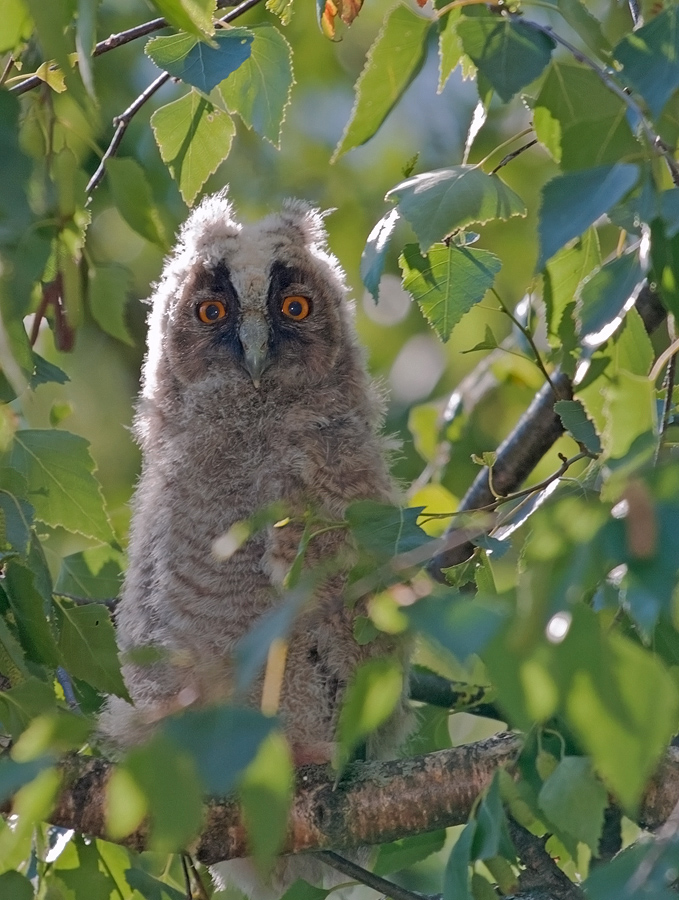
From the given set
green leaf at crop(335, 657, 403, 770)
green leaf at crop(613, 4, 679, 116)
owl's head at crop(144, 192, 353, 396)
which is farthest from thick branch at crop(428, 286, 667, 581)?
green leaf at crop(335, 657, 403, 770)

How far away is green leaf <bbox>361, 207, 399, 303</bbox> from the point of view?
1.64m

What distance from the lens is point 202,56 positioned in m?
1.60

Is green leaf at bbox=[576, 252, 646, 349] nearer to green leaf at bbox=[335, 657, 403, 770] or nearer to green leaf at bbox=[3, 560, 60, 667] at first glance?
green leaf at bbox=[335, 657, 403, 770]

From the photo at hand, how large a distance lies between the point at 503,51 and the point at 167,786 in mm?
958

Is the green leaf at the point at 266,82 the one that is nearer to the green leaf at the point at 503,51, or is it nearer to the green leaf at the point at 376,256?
the green leaf at the point at 376,256

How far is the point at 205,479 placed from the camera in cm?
261

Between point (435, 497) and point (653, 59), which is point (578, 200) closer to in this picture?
point (653, 59)

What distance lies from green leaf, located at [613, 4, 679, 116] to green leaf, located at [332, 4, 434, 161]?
0.30 meters

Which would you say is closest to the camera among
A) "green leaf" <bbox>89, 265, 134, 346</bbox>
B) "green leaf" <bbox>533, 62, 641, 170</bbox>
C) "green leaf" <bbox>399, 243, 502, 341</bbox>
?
"green leaf" <bbox>533, 62, 641, 170</bbox>

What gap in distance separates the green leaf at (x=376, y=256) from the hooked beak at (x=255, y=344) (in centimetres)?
111

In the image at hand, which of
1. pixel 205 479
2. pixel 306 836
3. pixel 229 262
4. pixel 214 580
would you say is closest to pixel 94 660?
pixel 306 836

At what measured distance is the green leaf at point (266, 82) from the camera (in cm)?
179

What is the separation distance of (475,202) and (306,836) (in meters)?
1.05

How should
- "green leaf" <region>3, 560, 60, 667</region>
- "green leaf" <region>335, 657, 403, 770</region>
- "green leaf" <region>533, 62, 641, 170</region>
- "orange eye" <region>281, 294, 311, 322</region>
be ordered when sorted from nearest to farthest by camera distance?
1. "green leaf" <region>335, 657, 403, 770</region>
2. "green leaf" <region>533, 62, 641, 170</region>
3. "green leaf" <region>3, 560, 60, 667</region>
4. "orange eye" <region>281, 294, 311, 322</region>
